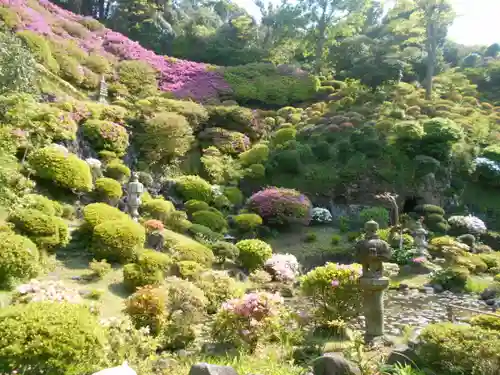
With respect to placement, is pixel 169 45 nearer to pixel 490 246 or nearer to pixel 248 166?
pixel 248 166

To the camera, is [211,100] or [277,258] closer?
[277,258]

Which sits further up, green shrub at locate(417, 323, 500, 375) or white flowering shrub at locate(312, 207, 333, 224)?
white flowering shrub at locate(312, 207, 333, 224)

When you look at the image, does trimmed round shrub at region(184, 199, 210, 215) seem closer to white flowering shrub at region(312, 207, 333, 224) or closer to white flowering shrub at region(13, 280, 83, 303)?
white flowering shrub at region(312, 207, 333, 224)

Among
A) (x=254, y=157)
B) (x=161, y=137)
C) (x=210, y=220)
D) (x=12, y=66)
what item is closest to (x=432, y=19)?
(x=254, y=157)

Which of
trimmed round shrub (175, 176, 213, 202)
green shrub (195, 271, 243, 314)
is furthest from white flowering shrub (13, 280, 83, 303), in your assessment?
trimmed round shrub (175, 176, 213, 202)

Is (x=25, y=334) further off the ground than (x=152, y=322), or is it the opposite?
(x=25, y=334)

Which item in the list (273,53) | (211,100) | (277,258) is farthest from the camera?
(273,53)

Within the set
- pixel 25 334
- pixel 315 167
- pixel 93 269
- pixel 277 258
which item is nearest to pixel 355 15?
pixel 315 167

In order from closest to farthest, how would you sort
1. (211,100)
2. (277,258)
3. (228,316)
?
(228,316) → (277,258) → (211,100)

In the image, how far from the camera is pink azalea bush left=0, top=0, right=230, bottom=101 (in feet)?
78.0

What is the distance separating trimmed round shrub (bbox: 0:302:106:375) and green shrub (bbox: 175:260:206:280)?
547 centimetres

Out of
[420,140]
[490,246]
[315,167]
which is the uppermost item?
[420,140]

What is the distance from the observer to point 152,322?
714cm

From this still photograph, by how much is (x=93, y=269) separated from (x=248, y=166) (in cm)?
1136
